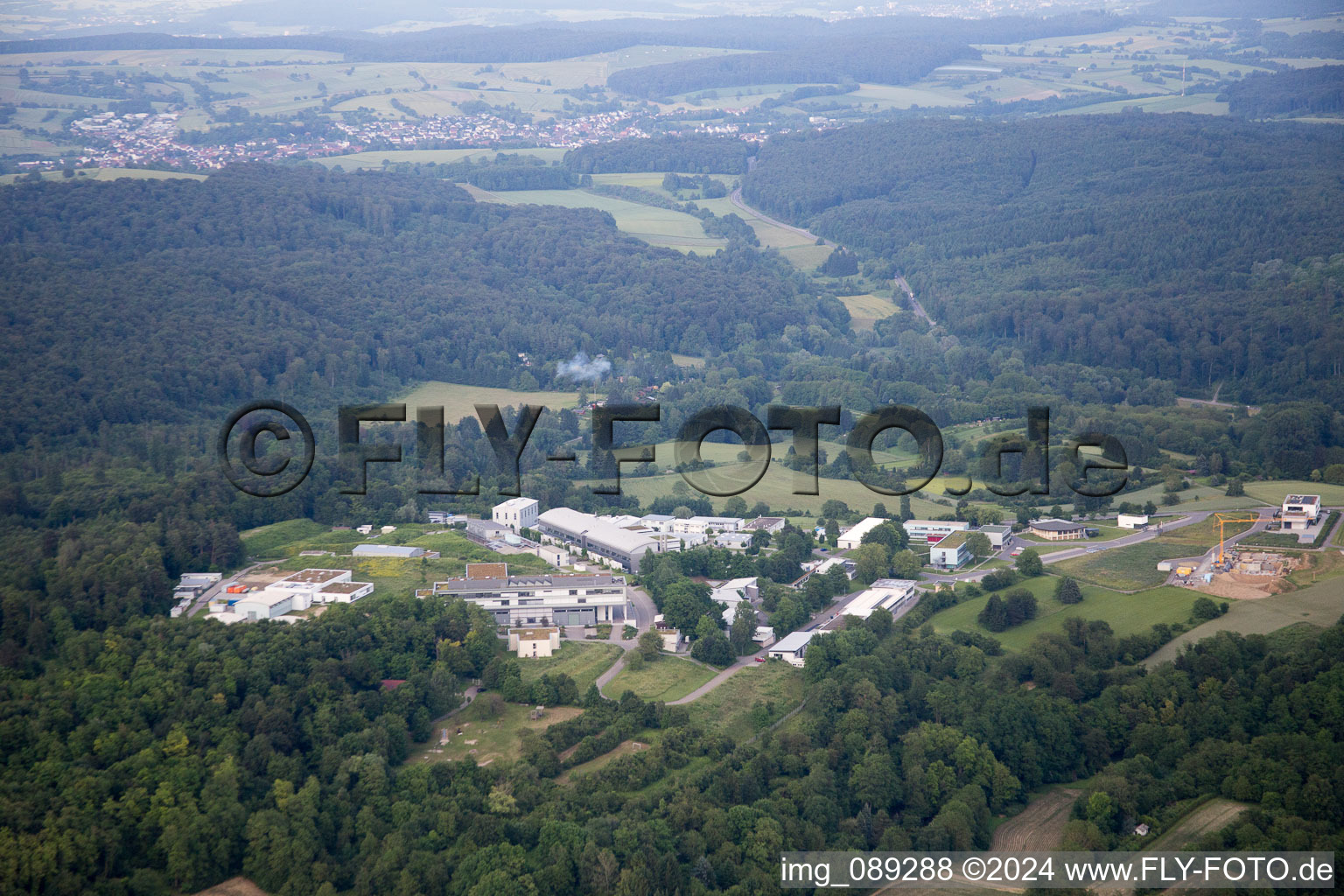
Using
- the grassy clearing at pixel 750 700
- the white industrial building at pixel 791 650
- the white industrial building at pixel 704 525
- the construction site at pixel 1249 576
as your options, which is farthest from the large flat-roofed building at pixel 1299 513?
the white industrial building at pixel 704 525

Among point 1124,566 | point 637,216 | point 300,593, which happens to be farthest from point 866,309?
point 300,593

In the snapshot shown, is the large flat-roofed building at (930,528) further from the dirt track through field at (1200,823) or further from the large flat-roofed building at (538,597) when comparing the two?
the dirt track through field at (1200,823)

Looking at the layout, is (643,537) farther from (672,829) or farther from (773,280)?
(773,280)

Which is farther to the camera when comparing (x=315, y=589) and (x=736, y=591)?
(x=736, y=591)

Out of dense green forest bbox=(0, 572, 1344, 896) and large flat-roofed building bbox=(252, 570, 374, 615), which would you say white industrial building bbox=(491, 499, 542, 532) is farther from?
dense green forest bbox=(0, 572, 1344, 896)

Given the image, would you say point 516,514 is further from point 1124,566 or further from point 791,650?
point 1124,566

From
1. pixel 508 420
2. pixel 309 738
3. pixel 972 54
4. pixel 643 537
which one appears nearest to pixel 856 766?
pixel 309 738
